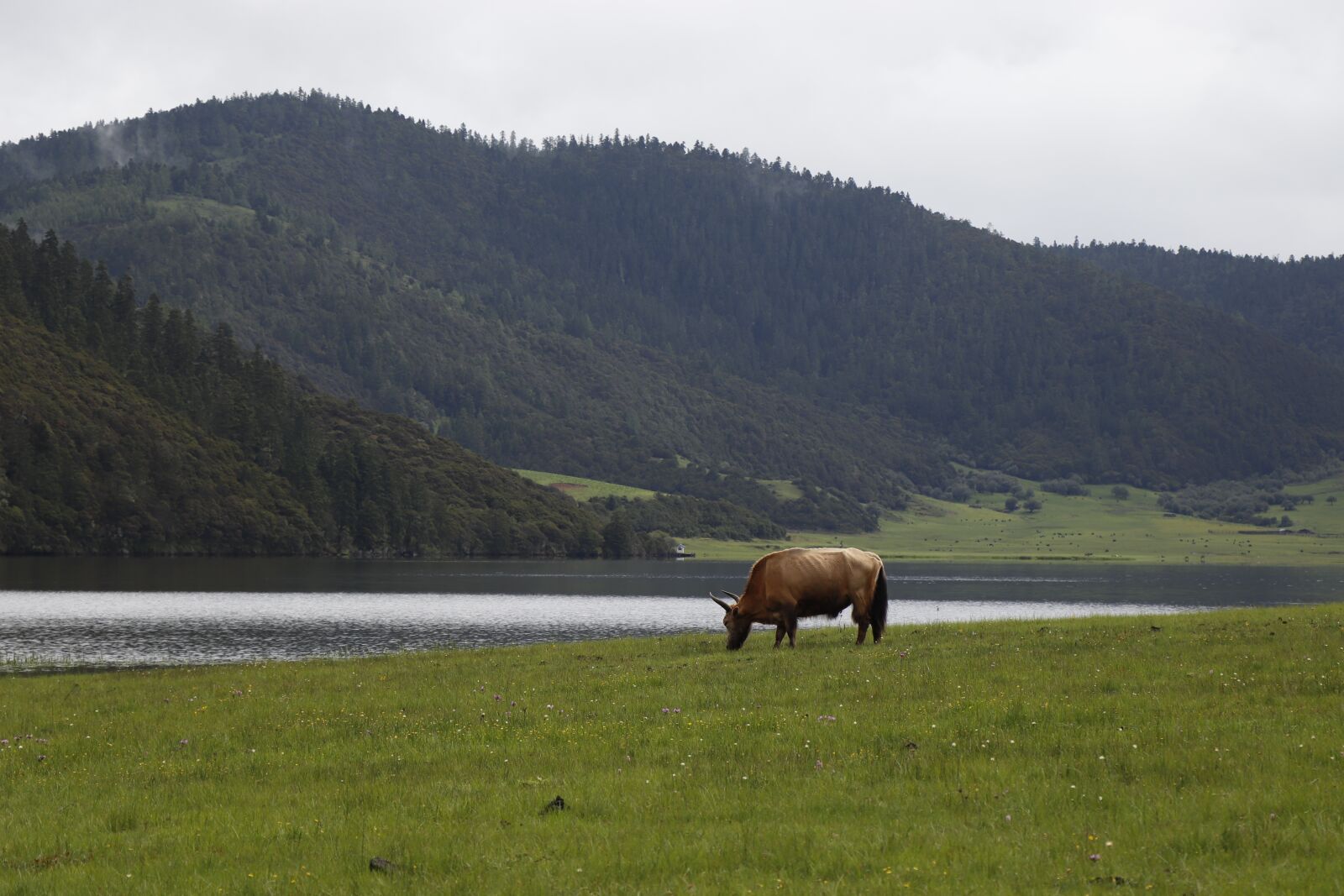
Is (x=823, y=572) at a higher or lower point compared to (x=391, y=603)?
higher

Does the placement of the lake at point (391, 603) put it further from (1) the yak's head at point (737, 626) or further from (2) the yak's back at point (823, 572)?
(2) the yak's back at point (823, 572)

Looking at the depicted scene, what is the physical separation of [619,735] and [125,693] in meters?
19.7

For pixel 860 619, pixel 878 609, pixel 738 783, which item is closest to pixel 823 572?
pixel 860 619

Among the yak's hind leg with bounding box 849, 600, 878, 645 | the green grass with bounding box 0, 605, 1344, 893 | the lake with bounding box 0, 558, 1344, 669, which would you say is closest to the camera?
the green grass with bounding box 0, 605, 1344, 893

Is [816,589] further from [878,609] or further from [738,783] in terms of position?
[738,783]

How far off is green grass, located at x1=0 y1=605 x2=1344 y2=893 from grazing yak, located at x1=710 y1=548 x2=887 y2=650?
669cm

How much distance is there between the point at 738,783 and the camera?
1691cm

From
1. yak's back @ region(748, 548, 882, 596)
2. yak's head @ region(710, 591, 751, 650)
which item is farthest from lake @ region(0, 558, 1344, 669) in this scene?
yak's back @ region(748, 548, 882, 596)

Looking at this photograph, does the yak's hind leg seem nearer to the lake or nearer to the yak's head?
the yak's head

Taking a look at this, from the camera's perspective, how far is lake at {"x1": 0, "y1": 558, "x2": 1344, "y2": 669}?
65.1 m

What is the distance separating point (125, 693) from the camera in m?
34.8

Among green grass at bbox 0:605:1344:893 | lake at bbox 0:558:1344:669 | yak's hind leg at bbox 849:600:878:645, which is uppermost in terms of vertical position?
yak's hind leg at bbox 849:600:878:645

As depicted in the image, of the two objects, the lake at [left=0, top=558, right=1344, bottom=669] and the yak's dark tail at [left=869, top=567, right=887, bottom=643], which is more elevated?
the yak's dark tail at [left=869, top=567, right=887, bottom=643]

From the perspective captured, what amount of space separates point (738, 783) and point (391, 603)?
299 feet
